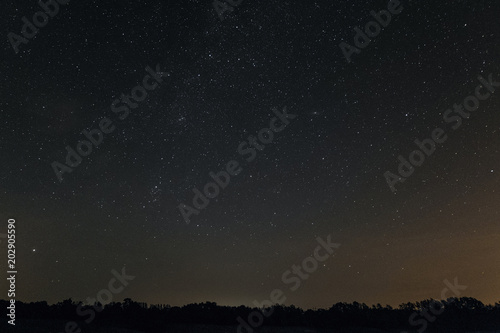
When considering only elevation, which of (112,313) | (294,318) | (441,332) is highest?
(112,313)

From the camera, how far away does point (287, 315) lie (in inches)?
1129

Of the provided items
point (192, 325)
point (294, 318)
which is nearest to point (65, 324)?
point (192, 325)

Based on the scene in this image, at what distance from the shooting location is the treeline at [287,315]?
23875 mm

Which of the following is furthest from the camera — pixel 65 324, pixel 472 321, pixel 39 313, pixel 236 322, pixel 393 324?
pixel 472 321

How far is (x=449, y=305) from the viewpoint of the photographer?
35.1 m

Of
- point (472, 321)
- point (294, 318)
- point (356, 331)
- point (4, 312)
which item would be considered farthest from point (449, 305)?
point (4, 312)

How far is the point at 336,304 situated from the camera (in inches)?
1313

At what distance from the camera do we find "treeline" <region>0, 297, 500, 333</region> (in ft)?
78.3

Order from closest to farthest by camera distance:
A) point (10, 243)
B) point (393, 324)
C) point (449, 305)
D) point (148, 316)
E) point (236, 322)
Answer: point (10, 243), point (148, 316), point (236, 322), point (393, 324), point (449, 305)

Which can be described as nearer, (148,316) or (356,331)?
(148,316)

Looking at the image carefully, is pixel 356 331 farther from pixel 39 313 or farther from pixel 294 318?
pixel 39 313

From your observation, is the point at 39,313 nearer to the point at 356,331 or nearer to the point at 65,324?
the point at 65,324

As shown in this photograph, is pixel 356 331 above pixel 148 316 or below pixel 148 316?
below

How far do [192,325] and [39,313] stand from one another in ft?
26.1
